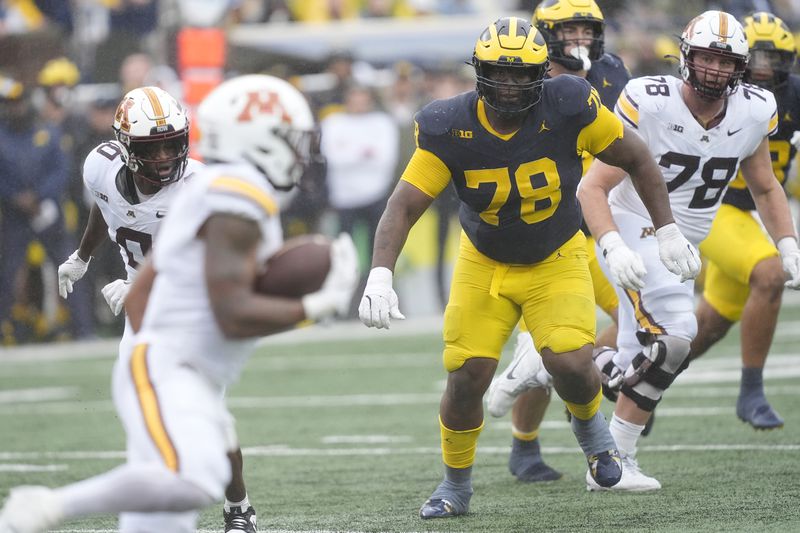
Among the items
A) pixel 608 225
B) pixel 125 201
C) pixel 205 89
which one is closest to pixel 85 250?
pixel 125 201

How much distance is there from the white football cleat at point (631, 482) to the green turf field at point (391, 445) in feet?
0.21

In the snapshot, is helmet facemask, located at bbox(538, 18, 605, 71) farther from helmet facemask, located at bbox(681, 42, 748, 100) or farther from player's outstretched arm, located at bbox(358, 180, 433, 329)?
player's outstretched arm, located at bbox(358, 180, 433, 329)

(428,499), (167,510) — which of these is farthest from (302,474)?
(167,510)

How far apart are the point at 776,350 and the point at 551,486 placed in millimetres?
4402

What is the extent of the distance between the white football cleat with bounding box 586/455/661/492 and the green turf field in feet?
0.21

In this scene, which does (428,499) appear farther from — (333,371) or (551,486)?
(333,371)

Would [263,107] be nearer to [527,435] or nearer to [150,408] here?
[150,408]

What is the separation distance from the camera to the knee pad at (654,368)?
220 inches

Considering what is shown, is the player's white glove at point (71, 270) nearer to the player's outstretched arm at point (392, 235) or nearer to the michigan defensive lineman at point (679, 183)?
the player's outstretched arm at point (392, 235)

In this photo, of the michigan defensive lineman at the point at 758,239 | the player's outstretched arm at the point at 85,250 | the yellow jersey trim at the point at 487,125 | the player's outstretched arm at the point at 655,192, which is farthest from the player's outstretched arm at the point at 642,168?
the player's outstretched arm at the point at 85,250

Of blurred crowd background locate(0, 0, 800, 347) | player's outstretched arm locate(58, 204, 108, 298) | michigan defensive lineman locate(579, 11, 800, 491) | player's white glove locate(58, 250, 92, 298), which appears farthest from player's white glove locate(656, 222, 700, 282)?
blurred crowd background locate(0, 0, 800, 347)

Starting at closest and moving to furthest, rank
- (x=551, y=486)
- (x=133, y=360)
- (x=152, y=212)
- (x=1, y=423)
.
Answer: (x=133, y=360) < (x=152, y=212) < (x=551, y=486) < (x=1, y=423)

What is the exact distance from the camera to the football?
374cm

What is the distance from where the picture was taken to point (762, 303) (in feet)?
22.3
